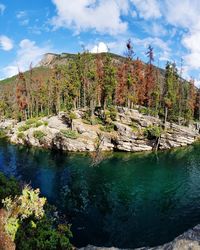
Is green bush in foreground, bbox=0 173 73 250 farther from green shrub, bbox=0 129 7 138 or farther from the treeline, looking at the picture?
green shrub, bbox=0 129 7 138

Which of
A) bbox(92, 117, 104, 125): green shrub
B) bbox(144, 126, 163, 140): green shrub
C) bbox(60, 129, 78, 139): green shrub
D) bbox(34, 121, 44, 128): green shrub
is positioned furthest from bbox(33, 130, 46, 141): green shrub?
bbox(144, 126, 163, 140): green shrub

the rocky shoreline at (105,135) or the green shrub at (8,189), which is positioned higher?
the rocky shoreline at (105,135)

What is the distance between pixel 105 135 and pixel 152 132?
13521mm

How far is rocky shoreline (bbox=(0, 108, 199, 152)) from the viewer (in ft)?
280

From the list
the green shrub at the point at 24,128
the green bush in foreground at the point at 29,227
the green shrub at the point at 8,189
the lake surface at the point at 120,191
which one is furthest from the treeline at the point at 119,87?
the green bush in foreground at the point at 29,227

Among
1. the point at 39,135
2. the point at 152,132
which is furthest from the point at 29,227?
the point at 39,135

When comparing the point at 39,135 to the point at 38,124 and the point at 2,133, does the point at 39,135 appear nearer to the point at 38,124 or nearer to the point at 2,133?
the point at 38,124

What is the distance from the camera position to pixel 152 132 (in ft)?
283

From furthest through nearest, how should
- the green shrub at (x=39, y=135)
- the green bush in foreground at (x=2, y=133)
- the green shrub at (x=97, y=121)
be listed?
the green bush in foreground at (x=2, y=133) < the green shrub at (x=97, y=121) < the green shrub at (x=39, y=135)

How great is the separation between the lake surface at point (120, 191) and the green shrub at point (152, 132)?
20.9 ft

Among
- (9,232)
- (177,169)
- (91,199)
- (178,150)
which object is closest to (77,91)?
(178,150)

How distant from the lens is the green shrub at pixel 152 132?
85.9 meters

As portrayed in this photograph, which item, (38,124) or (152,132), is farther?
(38,124)

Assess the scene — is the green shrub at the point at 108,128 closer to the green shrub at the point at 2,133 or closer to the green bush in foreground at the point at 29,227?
the green shrub at the point at 2,133
